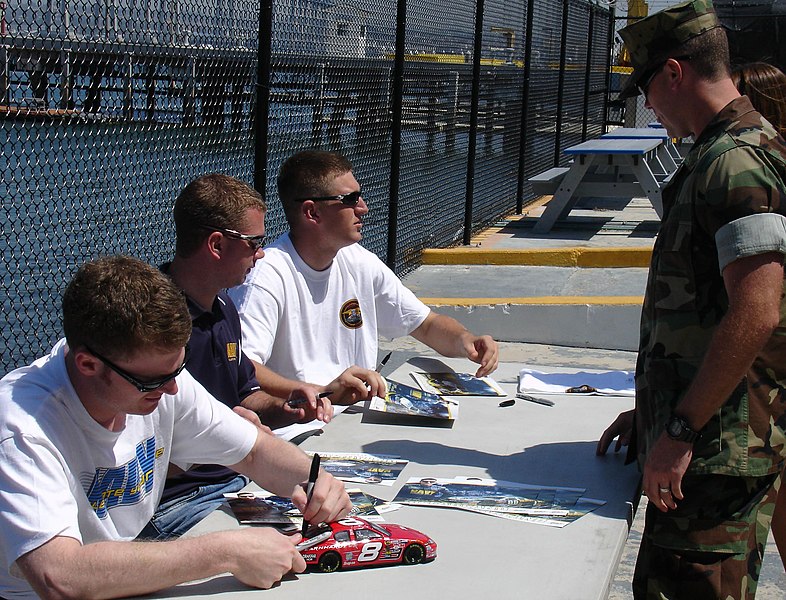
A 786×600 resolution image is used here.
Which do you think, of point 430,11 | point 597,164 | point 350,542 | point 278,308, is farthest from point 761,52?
point 350,542

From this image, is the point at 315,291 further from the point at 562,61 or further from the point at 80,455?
the point at 562,61

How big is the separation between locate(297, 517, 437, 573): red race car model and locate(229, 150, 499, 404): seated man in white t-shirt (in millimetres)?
1495

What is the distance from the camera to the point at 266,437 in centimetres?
264

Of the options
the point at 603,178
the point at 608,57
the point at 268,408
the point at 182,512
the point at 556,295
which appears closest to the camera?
the point at 182,512

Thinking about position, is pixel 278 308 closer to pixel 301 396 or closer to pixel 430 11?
pixel 301 396

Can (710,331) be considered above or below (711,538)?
above

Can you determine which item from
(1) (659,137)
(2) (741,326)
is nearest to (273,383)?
(2) (741,326)

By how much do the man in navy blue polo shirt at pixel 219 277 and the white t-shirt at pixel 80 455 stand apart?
54 centimetres

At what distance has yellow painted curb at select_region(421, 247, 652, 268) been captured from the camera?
8.91 m

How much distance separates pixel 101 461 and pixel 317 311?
5.99 ft

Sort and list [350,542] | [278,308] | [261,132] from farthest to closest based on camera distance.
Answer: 1. [261,132]
2. [278,308]
3. [350,542]

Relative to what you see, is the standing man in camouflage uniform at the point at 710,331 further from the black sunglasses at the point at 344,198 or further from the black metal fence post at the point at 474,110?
the black metal fence post at the point at 474,110

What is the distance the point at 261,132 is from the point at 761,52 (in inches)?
679

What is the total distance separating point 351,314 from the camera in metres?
4.09
